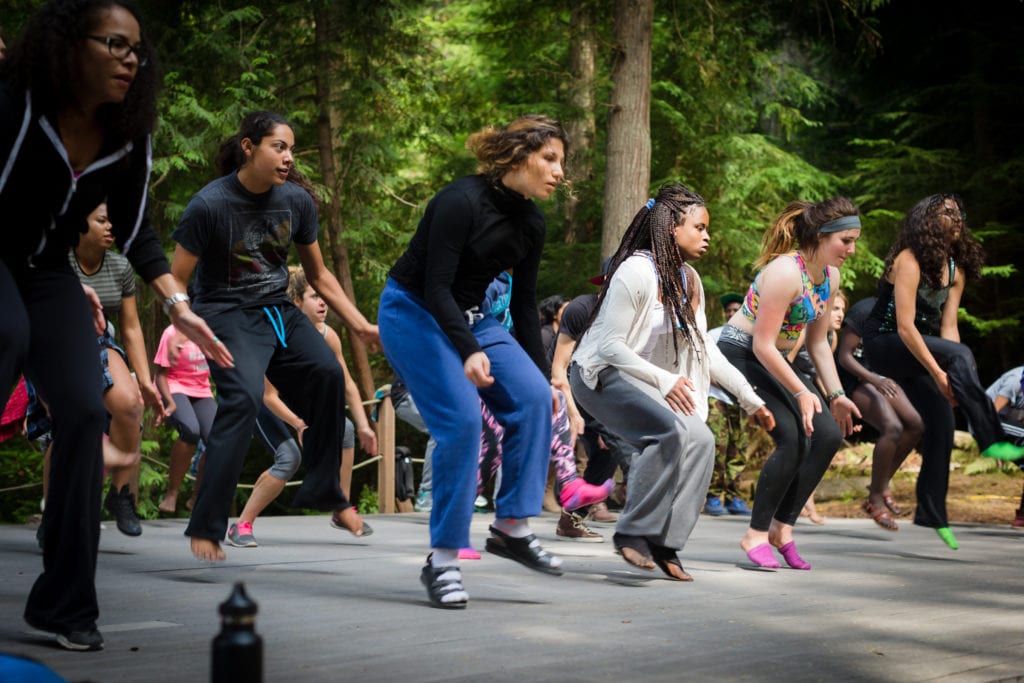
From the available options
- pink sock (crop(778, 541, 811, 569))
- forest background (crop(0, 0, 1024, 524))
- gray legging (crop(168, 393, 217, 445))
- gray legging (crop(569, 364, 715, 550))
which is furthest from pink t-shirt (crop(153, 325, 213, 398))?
forest background (crop(0, 0, 1024, 524))

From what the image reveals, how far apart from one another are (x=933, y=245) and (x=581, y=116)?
31.4 feet

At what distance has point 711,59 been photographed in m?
17.6

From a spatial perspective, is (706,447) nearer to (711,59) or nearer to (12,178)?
(12,178)

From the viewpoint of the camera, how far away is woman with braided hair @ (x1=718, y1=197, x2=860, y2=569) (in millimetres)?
6719

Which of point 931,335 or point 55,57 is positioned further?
point 931,335

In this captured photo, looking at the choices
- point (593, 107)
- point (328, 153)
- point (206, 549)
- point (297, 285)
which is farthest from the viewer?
point (328, 153)

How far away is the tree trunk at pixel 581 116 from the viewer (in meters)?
16.5

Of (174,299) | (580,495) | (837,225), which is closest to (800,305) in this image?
(837,225)

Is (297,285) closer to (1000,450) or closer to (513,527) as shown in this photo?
(513,527)

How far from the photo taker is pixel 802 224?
23.4 feet

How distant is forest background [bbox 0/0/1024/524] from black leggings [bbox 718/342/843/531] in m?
9.52

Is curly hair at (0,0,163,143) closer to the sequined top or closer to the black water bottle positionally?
the black water bottle

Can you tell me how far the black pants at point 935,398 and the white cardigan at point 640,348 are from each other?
1.66 meters

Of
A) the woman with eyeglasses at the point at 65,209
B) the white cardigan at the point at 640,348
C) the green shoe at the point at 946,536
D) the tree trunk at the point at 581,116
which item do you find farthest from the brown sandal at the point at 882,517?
the tree trunk at the point at 581,116
